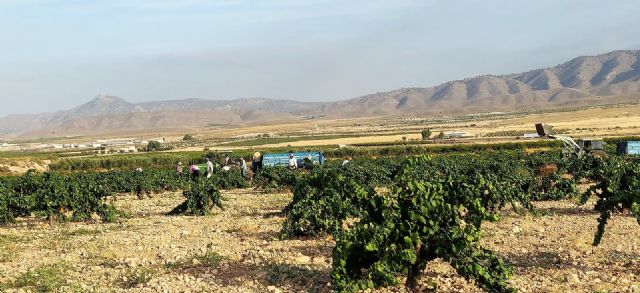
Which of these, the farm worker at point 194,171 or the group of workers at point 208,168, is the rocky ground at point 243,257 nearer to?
the group of workers at point 208,168

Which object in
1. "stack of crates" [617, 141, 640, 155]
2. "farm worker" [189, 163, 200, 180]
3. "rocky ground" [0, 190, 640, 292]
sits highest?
"farm worker" [189, 163, 200, 180]

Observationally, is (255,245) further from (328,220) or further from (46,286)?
(46,286)

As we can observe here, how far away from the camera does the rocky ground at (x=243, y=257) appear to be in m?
10.9

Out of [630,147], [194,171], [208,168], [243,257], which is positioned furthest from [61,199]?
[630,147]

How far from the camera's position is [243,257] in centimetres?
1327

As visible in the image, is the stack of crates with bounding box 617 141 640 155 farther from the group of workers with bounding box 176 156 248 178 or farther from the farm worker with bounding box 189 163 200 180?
the farm worker with bounding box 189 163 200 180

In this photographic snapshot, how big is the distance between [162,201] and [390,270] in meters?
21.2

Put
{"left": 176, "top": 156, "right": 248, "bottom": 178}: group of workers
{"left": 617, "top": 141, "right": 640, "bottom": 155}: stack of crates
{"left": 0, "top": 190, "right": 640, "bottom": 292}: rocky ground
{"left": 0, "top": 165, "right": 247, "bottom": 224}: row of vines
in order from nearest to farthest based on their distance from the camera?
{"left": 0, "top": 190, "right": 640, "bottom": 292}: rocky ground, {"left": 0, "top": 165, "right": 247, "bottom": 224}: row of vines, {"left": 176, "top": 156, "right": 248, "bottom": 178}: group of workers, {"left": 617, "top": 141, "right": 640, "bottom": 155}: stack of crates

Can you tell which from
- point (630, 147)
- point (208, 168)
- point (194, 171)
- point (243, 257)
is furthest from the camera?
point (630, 147)

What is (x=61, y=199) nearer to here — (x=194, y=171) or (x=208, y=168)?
(x=208, y=168)

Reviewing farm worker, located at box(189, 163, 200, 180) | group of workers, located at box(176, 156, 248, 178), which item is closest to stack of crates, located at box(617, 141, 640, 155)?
group of workers, located at box(176, 156, 248, 178)

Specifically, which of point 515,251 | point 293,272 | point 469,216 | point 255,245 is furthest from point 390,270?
point 255,245

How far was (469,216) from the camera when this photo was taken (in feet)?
32.0

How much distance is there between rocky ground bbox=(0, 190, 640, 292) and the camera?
10.9 m
